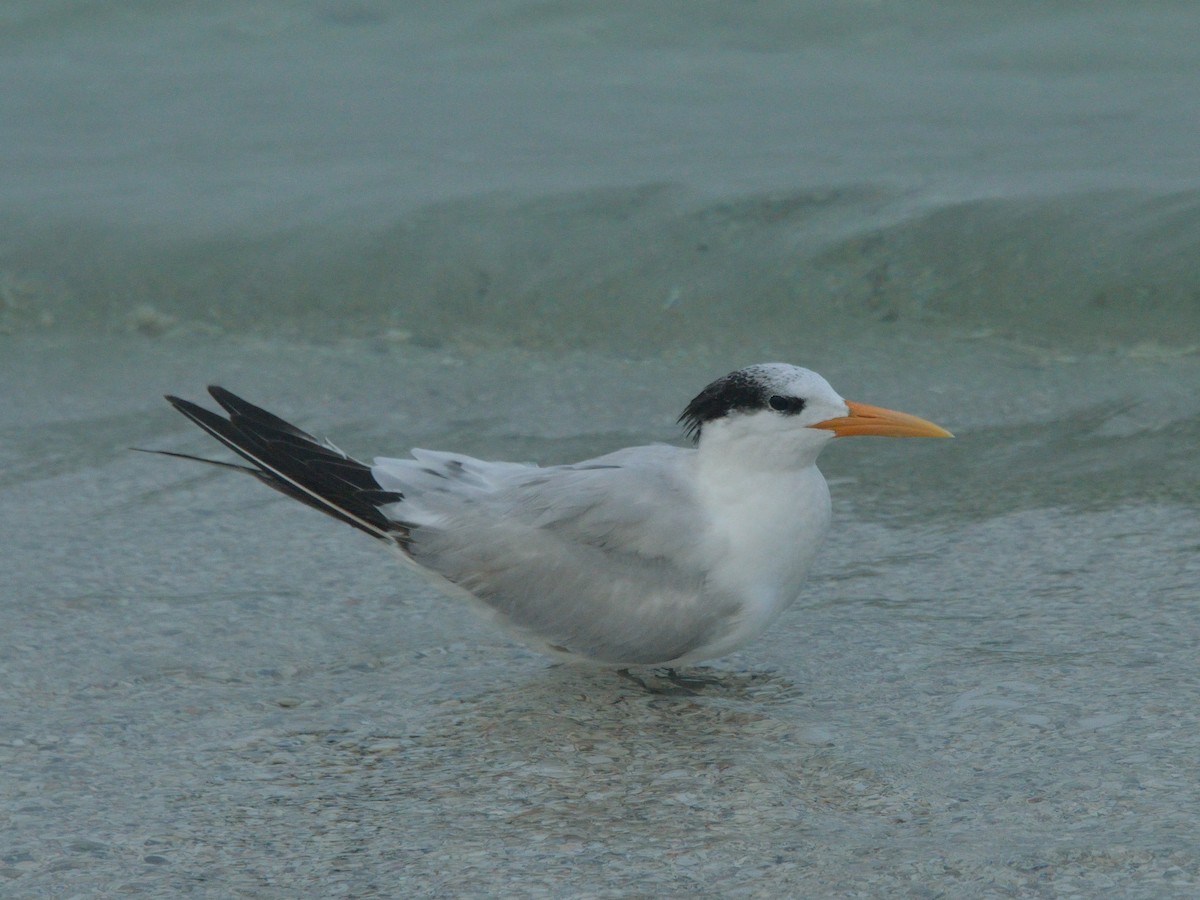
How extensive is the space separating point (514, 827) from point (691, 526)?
0.82m

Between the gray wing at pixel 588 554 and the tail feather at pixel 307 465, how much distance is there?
2.3 inches

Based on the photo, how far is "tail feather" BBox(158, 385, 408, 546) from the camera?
3738 mm

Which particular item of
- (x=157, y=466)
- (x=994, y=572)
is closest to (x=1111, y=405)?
(x=994, y=572)

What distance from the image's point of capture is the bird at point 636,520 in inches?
140

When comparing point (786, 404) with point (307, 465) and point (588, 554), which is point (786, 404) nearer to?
point (588, 554)

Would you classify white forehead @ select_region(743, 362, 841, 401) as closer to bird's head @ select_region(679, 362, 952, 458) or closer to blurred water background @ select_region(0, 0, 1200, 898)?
bird's head @ select_region(679, 362, 952, 458)

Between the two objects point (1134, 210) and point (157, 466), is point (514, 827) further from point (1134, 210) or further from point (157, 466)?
point (1134, 210)

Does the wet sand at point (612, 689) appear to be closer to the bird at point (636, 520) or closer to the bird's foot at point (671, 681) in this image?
the bird's foot at point (671, 681)

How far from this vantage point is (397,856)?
298 centimetres

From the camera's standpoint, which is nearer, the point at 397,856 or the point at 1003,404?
the point at 397,856

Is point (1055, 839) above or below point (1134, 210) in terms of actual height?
below

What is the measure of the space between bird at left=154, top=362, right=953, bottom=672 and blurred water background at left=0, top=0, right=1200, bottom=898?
0.21 meters

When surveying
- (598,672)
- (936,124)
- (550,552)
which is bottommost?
(598,672)

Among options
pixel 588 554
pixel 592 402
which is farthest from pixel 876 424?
pixel 592 402
